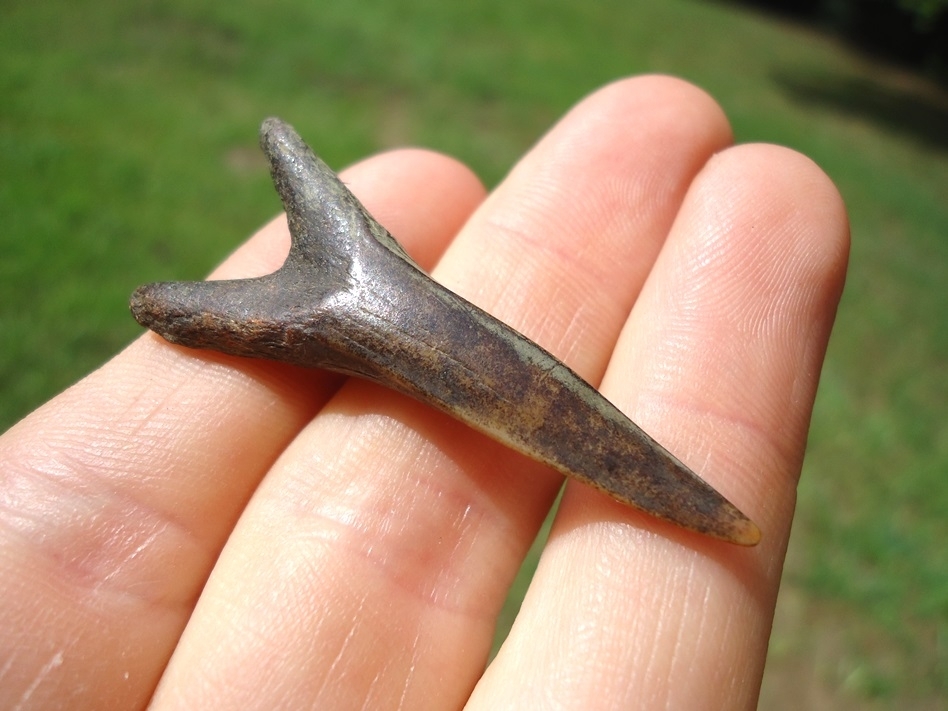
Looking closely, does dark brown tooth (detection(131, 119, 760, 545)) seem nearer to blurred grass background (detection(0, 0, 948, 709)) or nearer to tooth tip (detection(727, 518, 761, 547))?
tooth tip (detection(727, 518, 761, 547))

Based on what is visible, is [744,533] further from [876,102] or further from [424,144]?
[876,102]

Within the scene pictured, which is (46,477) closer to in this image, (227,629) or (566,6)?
(227,629)

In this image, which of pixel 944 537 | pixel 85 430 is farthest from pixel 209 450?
pixel 944 537

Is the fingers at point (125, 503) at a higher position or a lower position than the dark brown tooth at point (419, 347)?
lower

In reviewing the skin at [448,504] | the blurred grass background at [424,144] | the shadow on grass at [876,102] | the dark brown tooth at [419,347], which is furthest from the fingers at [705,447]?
the shadow on grass at [876,102]

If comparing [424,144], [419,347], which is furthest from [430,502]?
[424,144]

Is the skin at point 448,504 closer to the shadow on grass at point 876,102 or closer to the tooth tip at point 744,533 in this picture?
the tooth tip at point 744,533
